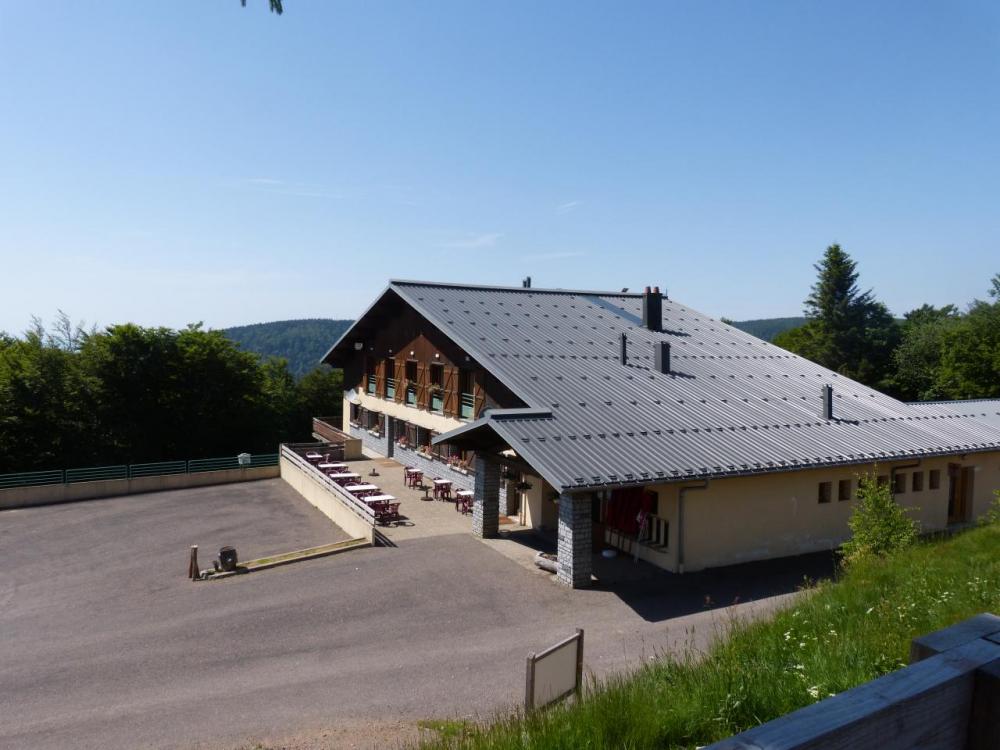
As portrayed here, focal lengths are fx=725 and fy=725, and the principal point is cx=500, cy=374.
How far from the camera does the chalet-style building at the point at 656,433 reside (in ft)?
49.9

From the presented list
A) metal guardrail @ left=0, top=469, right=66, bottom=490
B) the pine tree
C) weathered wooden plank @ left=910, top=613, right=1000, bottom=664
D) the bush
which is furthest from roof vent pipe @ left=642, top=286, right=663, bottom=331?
the pine tree

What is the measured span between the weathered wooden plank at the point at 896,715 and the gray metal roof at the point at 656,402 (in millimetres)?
11697

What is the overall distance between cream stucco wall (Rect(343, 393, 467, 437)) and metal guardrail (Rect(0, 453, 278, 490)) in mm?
4697

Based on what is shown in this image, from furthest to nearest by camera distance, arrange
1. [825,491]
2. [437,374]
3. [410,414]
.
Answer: [410,414] < [437,374] < [825,491]

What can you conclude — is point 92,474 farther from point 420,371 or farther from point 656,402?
point 656,402

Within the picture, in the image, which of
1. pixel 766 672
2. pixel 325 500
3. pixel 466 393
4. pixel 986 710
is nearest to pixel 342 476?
pixel 325 500

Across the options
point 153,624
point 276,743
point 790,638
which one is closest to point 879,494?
point 790,638

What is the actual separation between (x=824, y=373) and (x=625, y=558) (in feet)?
39.5

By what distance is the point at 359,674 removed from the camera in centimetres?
1054

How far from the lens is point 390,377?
30250 millimetres

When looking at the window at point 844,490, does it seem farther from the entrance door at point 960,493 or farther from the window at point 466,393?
the window at point 466,393

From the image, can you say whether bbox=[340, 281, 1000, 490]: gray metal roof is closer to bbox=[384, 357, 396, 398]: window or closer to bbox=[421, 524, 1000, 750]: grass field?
bbox=[384, 357, 396, 398]: window

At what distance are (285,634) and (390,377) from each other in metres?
18.5

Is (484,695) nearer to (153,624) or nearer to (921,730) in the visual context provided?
(153,624)
